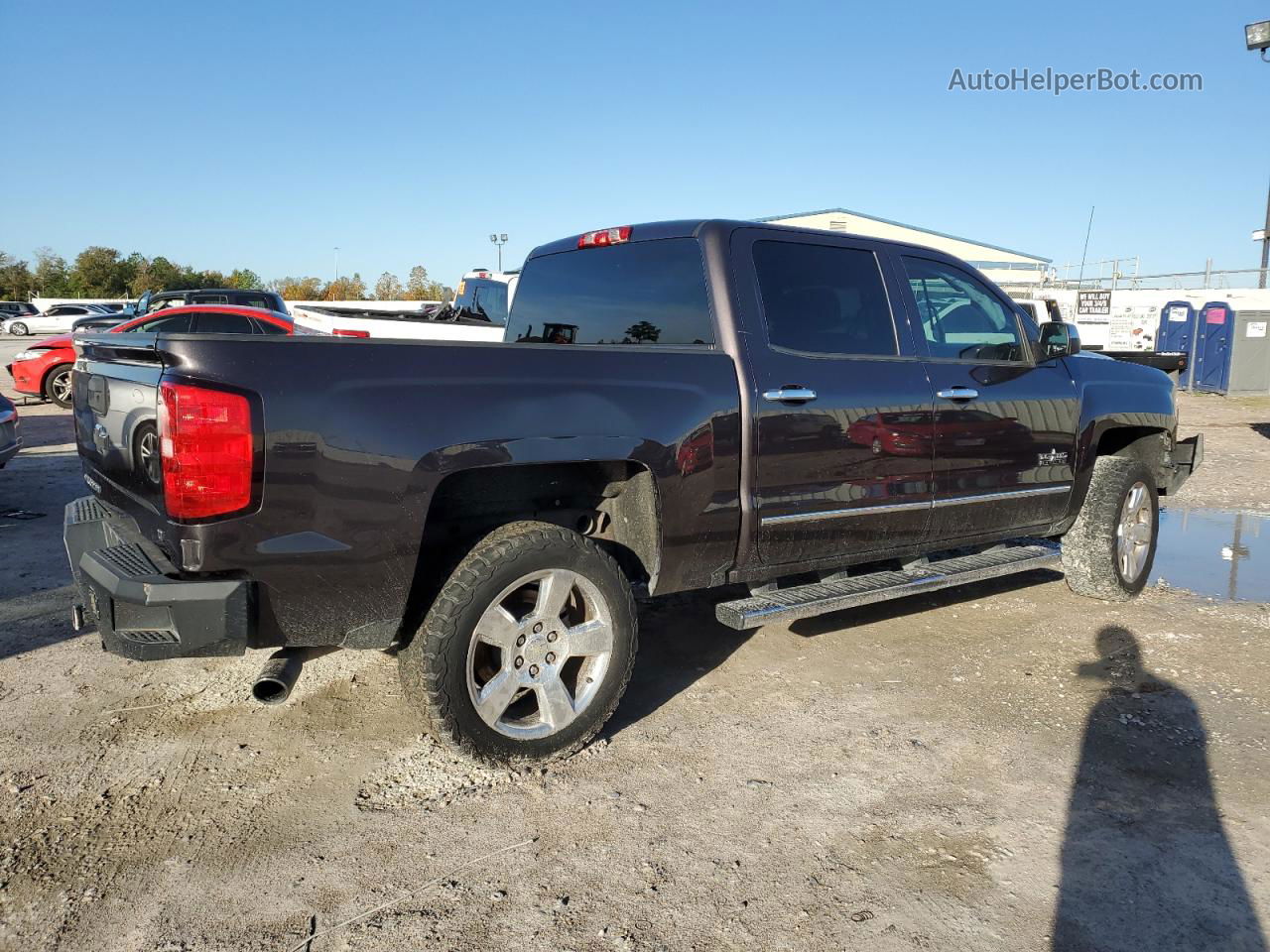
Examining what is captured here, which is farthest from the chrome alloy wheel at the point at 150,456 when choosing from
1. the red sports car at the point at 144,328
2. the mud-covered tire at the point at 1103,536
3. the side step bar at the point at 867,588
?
the red sports car at the point at 144,328

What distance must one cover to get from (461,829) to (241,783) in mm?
879

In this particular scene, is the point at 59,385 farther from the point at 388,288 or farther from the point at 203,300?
the point at 388,288

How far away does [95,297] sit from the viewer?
69375 millimetres

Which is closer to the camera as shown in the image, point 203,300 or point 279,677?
point 279,677

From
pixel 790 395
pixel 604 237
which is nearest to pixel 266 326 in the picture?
pixel 604 237

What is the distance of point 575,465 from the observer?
138 inches

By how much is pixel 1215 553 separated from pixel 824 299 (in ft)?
14.8

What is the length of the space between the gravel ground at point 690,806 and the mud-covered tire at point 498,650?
0.15 meters

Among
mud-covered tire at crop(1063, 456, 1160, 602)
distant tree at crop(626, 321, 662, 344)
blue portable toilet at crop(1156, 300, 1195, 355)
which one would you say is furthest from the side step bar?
blue portable toilet at crop(1156, 300, 1195, 355)

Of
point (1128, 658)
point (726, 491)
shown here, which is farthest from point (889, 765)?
point (1128, 658)

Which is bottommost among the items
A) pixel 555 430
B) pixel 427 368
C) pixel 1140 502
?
pixel 1140 502

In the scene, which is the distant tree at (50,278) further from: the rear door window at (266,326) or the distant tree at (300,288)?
the rear door window at (266,326)

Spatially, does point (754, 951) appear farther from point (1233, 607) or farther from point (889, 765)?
point (1233, 607)

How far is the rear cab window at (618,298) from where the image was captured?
3.96 meters
